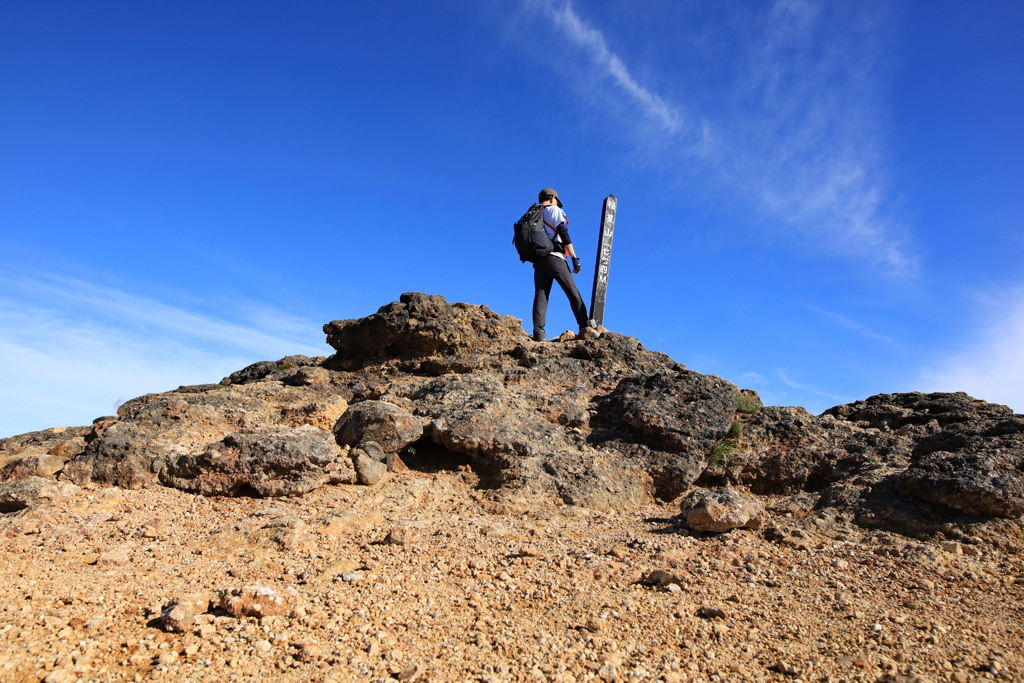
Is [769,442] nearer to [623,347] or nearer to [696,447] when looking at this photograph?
[696,447]

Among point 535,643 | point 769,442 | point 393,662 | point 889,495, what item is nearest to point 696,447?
point 769,442

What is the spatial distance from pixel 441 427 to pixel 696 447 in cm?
262

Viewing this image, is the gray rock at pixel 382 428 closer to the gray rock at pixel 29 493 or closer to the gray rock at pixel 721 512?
the gray rock at pixel 29 493

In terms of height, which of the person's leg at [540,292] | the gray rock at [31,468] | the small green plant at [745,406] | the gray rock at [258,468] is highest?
the person's leg at [540,292]

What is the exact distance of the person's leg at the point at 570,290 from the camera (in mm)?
9406

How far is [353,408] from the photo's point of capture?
698 centimetres

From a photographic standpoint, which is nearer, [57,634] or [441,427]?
[57,634]

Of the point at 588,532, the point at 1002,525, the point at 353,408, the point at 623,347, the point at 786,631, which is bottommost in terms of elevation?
the point at 786,631

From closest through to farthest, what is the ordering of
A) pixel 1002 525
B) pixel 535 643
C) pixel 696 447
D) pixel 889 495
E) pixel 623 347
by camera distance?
pixel 535 643
pixel 1002 525
pixel 889 495
pixel 696 447
pixel 623 347

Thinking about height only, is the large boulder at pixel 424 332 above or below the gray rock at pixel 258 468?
above

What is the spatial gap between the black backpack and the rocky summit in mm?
1808

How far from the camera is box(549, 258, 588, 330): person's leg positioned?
9.41 meters

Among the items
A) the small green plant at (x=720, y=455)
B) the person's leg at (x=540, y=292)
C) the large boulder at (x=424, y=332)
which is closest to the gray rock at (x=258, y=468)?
the large boulder at (x=424, y=332)

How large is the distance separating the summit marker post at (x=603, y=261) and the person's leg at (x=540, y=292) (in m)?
1.26
